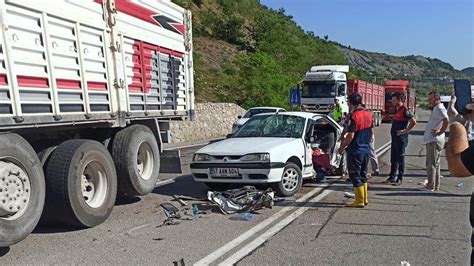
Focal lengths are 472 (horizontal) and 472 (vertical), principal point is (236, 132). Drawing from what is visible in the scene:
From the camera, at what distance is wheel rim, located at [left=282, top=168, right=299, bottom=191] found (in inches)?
296

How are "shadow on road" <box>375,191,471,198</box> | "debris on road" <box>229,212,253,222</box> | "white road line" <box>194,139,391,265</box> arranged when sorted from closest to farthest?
1. "white road line" <box>194,139,391,265</box>
2. "debris on road" <box>229,212,253,222</box>
3. "shadow on road" <box>375,191,471,198</box>

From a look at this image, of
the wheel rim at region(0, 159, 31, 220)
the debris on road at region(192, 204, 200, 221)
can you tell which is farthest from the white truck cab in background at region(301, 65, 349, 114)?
the wheel rim at region(0, 159, 31, 220)

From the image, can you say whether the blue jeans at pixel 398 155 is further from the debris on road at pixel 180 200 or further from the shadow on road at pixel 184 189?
the debris on road at pixel 180 200

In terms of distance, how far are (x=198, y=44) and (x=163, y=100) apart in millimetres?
34444

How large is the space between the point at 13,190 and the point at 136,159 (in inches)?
102

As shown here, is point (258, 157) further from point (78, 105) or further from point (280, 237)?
point (78, 105)

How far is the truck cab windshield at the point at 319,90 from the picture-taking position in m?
24.6

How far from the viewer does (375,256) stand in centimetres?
471

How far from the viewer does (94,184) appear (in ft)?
20.3

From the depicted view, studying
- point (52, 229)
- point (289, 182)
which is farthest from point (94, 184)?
point (289, 182)

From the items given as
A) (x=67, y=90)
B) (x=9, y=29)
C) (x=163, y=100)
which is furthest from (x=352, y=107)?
(x=9, y=29)

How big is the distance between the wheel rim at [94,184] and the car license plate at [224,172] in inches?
70.5

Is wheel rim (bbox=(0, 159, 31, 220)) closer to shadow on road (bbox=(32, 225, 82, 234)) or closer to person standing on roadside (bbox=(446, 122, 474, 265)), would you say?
shadow on road (bbox=(32, 225, 82, 234))

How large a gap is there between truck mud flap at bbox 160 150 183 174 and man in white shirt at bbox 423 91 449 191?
4395 mm
